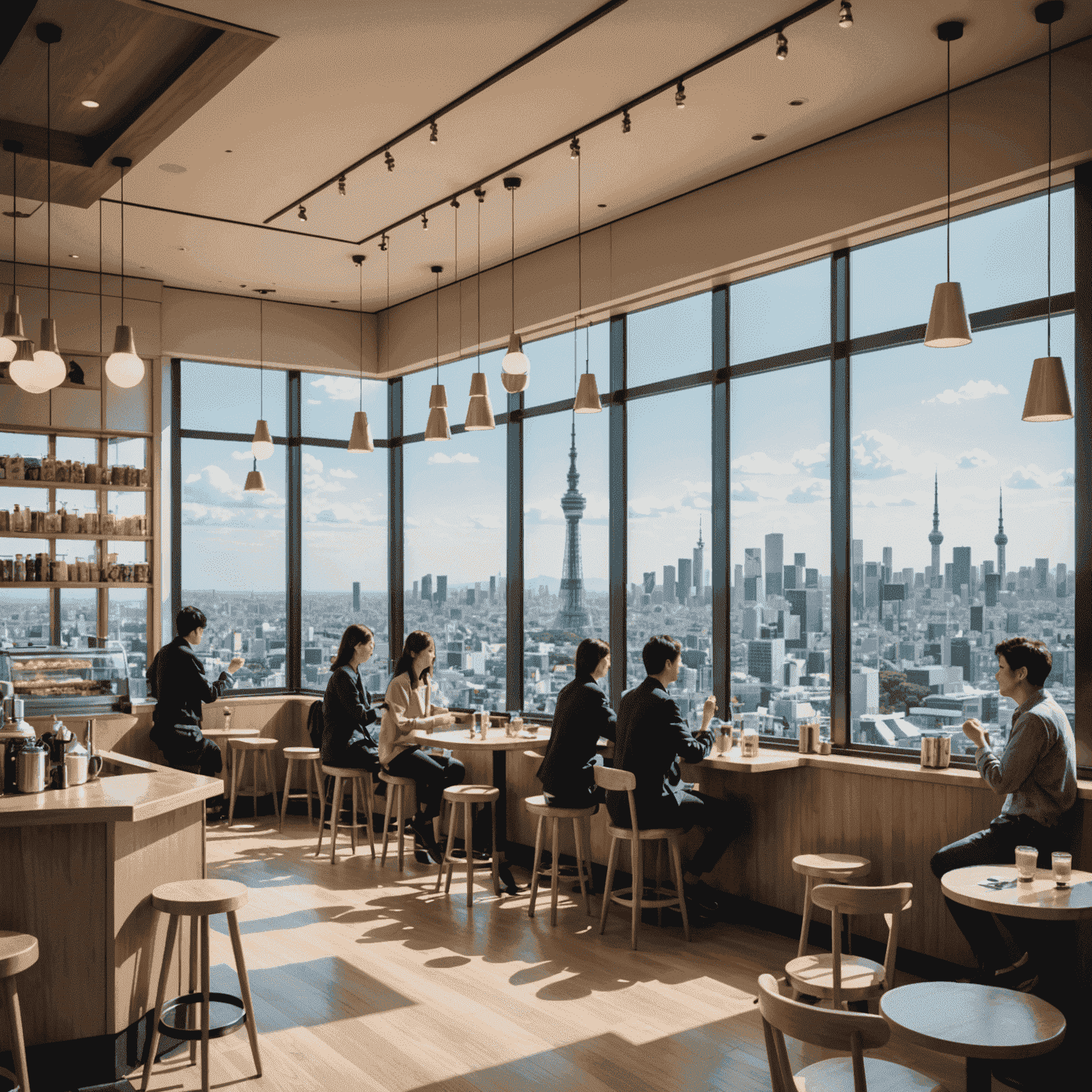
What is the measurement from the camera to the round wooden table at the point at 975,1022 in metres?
2.56

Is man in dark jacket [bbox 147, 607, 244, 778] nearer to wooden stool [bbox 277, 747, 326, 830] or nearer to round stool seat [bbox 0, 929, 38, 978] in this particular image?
wooden stool [bbox 277, 747, 326, 830]

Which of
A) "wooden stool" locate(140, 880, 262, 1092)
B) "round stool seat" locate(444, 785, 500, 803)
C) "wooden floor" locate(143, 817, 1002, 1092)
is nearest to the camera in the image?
"wooden stool" locate(140, 880, 262, 1092)

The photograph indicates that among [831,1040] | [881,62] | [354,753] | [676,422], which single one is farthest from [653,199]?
[831,1040]

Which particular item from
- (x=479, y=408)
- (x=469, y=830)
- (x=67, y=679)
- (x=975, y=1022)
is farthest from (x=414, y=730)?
(x=975, y=1022)

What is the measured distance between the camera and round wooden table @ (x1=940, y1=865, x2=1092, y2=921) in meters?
3.41

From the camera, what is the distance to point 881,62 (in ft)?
15.1

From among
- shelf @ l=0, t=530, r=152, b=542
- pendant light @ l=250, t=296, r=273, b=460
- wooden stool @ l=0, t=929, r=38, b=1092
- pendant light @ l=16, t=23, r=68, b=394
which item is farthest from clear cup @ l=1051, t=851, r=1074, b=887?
shelf @ l=0, t=530, r=152, b=542

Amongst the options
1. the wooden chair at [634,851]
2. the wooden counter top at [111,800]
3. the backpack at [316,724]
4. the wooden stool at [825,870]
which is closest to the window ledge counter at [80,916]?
the wooden counter top at [111,800]

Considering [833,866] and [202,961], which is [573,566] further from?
[202,961]

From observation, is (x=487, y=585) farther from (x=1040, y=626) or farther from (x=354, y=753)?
(x=1040, y=626)

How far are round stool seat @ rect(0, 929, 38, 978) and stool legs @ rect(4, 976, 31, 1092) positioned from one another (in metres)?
0.05

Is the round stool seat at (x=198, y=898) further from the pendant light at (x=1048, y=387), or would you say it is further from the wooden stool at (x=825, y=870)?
the pendant light at (x=1048, y=387)

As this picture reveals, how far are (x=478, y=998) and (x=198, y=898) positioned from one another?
1.46m

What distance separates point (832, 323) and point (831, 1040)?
168 inches
